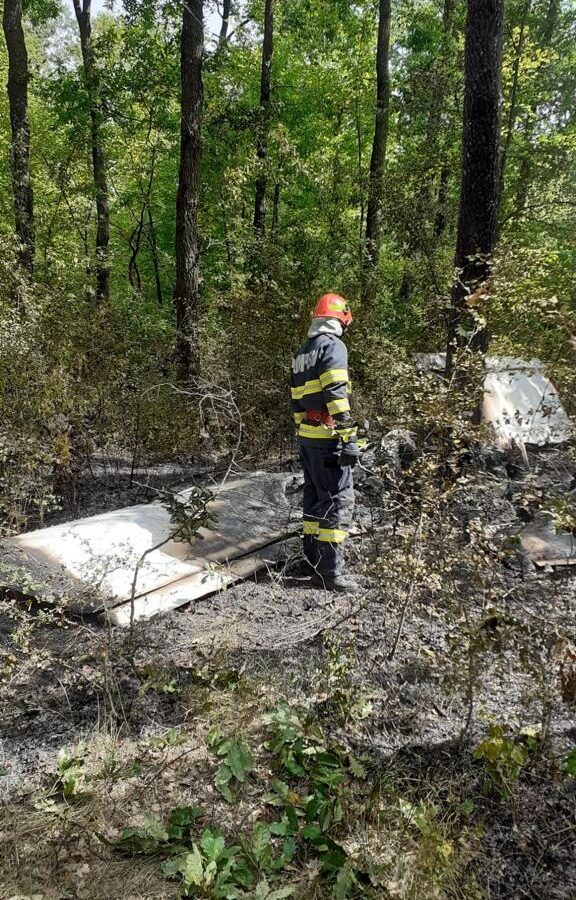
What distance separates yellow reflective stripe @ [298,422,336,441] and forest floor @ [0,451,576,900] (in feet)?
3.95

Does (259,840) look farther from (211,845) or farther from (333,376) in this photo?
(333,376)

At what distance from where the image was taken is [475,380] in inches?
136

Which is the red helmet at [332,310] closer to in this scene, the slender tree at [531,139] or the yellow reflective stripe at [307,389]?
the yellow reflective stripe at [307,389]

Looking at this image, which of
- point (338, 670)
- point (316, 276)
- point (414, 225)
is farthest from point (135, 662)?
point (414, 225)

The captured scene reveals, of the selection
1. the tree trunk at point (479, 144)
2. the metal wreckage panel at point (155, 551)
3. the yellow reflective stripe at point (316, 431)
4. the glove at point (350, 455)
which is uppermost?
the tree trunk at point (479, 144)

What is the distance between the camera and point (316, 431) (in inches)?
165

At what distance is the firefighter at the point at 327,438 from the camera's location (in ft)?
13.2

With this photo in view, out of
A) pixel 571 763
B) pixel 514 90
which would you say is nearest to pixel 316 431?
pixel 571 763

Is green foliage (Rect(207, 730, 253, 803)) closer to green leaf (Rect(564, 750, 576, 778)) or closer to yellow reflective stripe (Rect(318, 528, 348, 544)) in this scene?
green leaf (Rect(564, 750, 576, 778))

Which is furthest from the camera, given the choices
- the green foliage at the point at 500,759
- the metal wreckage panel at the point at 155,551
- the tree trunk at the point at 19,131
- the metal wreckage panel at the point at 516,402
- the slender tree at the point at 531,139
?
the slender tree at the point at 531,139

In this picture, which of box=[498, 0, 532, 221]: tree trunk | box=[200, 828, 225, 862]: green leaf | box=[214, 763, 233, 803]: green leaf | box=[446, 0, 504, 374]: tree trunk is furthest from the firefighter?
box=[498, 0, 532, 221]: tree trunk

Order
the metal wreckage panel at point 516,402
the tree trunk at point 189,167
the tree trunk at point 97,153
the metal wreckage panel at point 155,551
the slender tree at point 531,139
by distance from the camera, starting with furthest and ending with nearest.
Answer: the tree trunk at point 97,153
the slender tree at point 531,139
the tree trunk at point 189,167
the metal wreckage panel at point 516,402
the metal wreckage panel at point 155,551

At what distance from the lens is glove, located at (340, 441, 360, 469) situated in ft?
13.1

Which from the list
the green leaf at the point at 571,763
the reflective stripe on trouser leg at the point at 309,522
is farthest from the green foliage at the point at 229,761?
the reflective stripe on trouser leg at the point at 309,522
